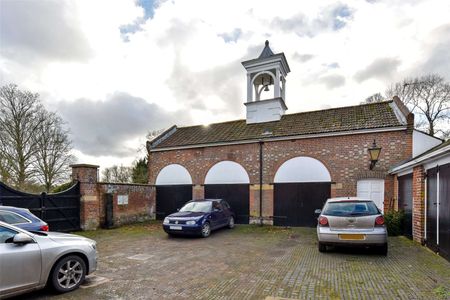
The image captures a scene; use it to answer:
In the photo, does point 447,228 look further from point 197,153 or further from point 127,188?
point 127,188

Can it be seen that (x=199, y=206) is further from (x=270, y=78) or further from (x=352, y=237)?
(x=270, y=78)

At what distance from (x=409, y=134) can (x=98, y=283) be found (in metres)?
11.8

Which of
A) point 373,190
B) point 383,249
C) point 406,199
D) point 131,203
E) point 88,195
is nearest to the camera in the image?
point 383,249

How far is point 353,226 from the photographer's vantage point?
21.7ft

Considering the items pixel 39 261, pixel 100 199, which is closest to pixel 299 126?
pixel 100 199

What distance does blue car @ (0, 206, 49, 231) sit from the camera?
6245 millimetres

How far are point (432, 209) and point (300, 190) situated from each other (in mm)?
5627

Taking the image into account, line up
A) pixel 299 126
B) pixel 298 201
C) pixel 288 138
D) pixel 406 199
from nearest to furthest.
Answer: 1. pixel 406 199
2. pixel 298 201
3. pixel 288 138
4. pixel 299 126

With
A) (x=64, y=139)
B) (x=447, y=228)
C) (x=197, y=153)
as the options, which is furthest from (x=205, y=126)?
(x=447, y=228)

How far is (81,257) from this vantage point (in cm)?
480

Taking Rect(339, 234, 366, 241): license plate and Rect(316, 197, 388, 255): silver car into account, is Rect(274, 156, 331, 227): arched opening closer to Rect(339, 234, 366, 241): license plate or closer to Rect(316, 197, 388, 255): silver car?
Rect(316, 197, 388, 255): silver car

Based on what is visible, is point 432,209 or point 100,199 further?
point 100,199

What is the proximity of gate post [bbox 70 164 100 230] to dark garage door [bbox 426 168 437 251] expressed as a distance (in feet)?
39.6

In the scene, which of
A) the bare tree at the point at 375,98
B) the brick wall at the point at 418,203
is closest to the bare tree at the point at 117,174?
the bare tree at the point at 375,98
